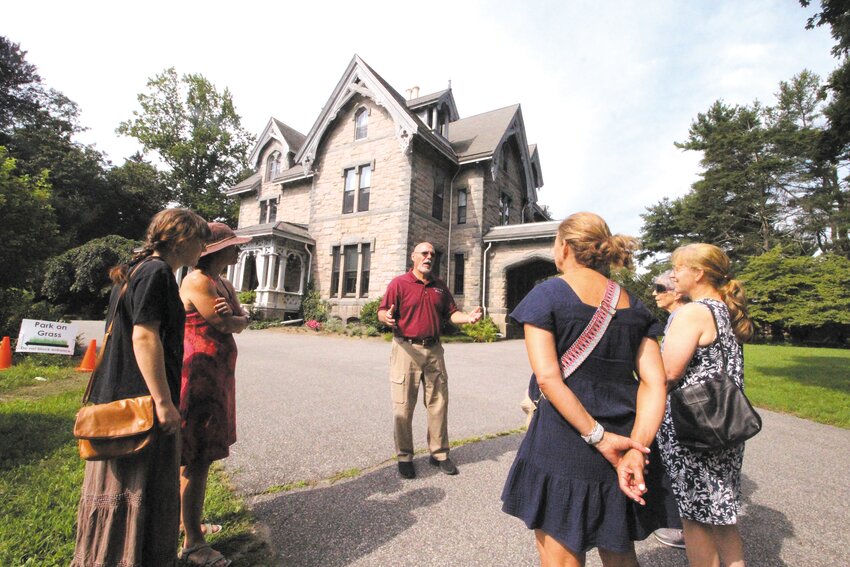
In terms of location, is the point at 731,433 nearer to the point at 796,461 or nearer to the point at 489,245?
the point at 796,461

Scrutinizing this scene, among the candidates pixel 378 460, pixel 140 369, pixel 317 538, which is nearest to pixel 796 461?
pixel 378 460

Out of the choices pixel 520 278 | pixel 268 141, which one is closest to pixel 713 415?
pixel 520 278

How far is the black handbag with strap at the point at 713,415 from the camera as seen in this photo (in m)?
1.93

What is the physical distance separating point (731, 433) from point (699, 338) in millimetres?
462

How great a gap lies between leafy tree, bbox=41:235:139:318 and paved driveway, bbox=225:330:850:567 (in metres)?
21.9

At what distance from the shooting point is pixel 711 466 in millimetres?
2055

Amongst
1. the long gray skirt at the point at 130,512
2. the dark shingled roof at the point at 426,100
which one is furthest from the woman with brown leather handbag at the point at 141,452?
the dark shingled roof at the point at 426,100

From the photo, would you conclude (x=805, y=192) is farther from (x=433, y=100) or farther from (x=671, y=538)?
(x=671, y=538)

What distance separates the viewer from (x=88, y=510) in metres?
1.71

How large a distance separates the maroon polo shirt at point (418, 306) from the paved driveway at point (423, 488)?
50.2 inches

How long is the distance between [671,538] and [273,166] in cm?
2583

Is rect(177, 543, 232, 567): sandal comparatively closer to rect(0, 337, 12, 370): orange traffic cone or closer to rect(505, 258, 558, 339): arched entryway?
rect(0, 337, 12, 370): orange traffic cone

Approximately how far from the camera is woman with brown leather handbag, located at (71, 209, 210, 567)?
5.65 ft

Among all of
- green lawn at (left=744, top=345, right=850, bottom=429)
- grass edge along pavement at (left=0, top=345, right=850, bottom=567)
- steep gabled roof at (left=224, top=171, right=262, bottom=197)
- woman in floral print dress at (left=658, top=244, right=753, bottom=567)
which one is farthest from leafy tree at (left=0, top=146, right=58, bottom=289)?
steep gabled roof at (left=224, top=171, right=262, bottom=197)
